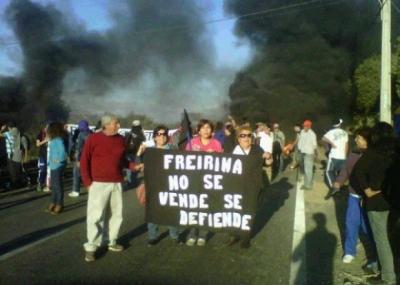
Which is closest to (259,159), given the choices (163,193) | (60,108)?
(163,193)

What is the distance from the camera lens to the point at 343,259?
622cm

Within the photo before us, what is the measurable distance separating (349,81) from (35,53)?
17.8 metres

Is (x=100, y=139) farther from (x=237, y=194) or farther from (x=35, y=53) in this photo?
(x=35, y=53)

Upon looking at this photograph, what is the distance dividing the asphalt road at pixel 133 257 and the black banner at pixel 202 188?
367 millimetres

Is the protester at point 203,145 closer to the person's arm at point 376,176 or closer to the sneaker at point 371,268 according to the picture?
the sneaker at point 371,268

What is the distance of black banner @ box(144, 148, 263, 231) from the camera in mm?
6500

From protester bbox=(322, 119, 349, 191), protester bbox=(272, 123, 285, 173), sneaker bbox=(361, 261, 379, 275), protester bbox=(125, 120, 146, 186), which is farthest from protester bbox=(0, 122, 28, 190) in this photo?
sneaker bbox=(361, 261, 379, 275)

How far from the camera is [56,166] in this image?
927 centimetres

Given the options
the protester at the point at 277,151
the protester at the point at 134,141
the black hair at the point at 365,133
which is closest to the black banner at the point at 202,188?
the black hair at the point at 365,133

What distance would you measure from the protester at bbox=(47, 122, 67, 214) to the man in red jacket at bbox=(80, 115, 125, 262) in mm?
2952

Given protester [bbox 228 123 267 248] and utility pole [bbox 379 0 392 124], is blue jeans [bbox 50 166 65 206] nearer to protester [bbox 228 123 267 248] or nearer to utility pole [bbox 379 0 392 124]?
protester [bbox 228 123 267 248]

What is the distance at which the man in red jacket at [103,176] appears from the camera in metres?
6.20

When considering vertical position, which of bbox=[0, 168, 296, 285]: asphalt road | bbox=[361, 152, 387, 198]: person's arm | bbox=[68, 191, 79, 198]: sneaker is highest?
bbox=[361, 152, 387, 198]: person's arm

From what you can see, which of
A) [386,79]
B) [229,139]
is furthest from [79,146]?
[386,79]
